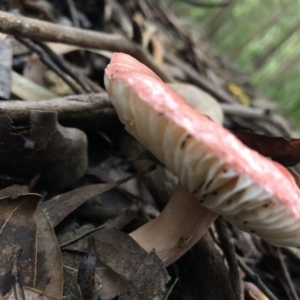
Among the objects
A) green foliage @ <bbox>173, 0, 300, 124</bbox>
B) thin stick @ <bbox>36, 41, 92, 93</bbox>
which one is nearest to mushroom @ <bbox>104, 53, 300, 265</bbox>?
thin stick @ <bbox>36, 41, 92, 93</bbox>

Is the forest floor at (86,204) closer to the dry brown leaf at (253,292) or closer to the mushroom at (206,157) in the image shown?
the dry brown leaf at (253,292)

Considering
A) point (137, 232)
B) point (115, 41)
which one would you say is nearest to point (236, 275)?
point (137, 232)

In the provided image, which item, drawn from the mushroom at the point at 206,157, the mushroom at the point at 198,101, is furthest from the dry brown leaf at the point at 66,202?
the mushroom at the point at 198,101

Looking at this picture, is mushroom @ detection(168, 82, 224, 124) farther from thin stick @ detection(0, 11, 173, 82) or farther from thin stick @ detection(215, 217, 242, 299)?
thin stick @ detection(215, 217, 242, 299)

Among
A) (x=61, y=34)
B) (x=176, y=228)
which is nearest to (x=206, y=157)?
(x=176, y=228)

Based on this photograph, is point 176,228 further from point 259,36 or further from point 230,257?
point 259,36

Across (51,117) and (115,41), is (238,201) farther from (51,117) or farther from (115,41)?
(115,41)
